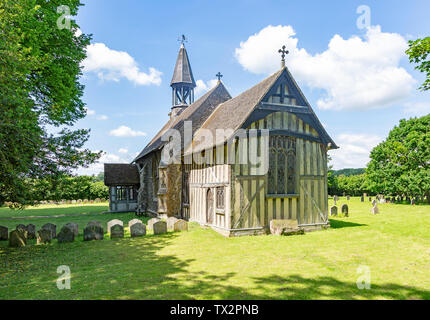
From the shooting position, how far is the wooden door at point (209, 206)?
14.6 metres

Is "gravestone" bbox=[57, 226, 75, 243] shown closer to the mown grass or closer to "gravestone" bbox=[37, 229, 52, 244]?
"gravestone" bbox=[37, 229, 52, 244]

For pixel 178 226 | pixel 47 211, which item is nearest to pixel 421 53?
pixel 178 226

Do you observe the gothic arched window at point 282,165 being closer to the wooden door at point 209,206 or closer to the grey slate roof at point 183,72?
the wooden door at point 209,206

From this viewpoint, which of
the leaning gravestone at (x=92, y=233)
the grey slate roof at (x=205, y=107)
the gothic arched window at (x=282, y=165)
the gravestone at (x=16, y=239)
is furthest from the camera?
the grey slate roof at (x=205, y=107)

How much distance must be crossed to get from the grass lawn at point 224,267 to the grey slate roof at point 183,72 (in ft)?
60.9

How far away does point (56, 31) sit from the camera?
15.0 meters

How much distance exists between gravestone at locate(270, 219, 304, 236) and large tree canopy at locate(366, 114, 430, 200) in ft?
83.7

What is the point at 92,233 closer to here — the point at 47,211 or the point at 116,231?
the point at 116,231

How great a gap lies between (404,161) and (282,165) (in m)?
28.3

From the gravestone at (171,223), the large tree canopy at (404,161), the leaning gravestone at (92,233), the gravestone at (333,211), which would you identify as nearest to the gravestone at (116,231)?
the leaning gravestone at (92,233)

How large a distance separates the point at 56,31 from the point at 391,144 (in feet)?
124

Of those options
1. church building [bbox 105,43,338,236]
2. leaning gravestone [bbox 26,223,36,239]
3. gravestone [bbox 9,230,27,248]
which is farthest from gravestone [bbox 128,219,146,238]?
leaning gravestone [bbox 26,223,36,239]

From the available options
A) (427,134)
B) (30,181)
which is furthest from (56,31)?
(427,134)
